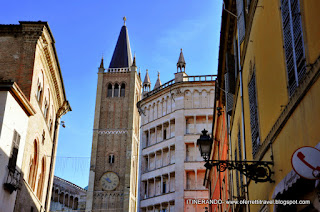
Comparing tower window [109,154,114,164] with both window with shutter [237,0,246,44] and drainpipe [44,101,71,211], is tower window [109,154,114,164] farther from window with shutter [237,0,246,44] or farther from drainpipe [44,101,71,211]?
window with shutter [237,0,246,44]

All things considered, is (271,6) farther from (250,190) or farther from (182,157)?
(182,157)

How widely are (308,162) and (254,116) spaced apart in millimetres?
4485

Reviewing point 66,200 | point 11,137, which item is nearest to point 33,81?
point 11,137

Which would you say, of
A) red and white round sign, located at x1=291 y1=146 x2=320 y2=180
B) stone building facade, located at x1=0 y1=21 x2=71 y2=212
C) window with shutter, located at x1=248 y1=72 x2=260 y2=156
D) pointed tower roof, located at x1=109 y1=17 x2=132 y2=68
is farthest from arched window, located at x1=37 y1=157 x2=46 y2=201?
pointed tower roof, located at x1=109 y1=17 x2=132 y2=68

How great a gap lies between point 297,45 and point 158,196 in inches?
1585

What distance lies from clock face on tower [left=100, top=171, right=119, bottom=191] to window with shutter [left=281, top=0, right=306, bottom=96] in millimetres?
55847

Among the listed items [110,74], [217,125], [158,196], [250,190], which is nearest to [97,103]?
[110,74]

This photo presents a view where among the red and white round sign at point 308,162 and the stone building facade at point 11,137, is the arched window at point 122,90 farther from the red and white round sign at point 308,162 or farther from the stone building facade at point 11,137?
the red and white round sign at point 308,162

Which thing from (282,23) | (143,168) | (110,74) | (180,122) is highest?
(110,74)

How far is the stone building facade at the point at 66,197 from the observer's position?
61.4 meters

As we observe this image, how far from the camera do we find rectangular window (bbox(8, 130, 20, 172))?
16.9 meters

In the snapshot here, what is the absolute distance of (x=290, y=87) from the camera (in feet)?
19.1

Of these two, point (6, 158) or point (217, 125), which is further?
point (217, 125)

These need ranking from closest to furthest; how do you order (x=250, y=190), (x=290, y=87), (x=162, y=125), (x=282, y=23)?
(x=290, y=87) → (x=282, y=23) → (x=250, y=190) → (x=162, y=125)
